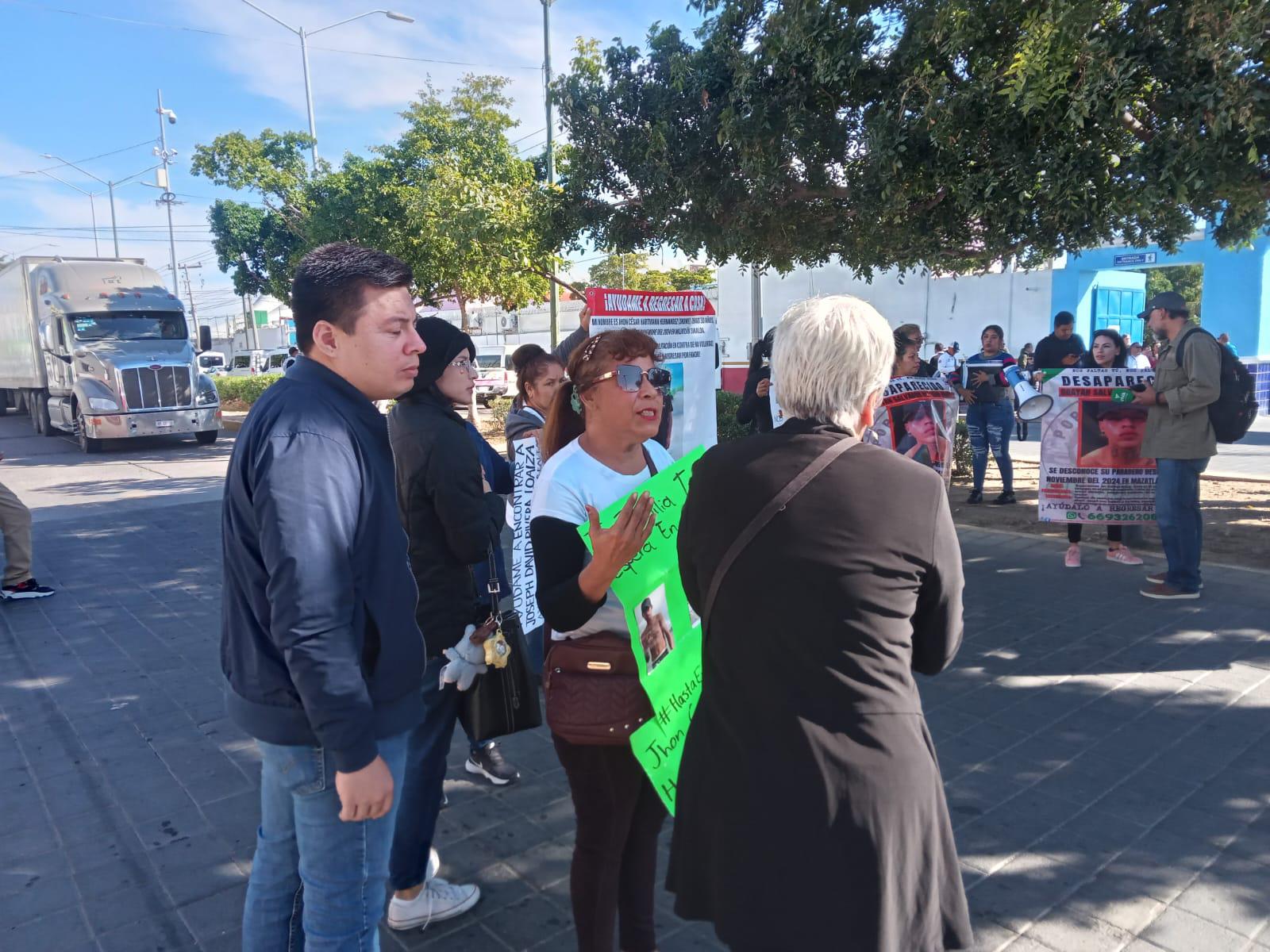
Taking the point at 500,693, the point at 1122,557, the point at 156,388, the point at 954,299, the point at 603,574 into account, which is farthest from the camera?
the point at 954,299

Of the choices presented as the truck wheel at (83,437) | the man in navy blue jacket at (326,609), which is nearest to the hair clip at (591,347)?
the man in navy blue jacket at (326,609)

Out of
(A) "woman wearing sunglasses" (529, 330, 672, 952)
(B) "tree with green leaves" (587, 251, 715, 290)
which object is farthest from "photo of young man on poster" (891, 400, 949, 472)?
(B) "tree with green leaves" (587, 251, 715, 290)

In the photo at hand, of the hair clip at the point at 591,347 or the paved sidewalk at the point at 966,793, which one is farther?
the paved sidewalk at the point at 966,793

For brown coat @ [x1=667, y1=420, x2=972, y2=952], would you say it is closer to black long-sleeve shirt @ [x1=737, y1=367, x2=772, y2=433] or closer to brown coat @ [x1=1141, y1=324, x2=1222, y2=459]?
brown coat @ [x1=1141, y1=324, x2=1222, y2=459]

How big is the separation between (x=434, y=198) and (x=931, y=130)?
33.4ft

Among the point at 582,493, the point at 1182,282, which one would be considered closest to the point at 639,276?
the point at 582,493

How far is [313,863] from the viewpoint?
186 centimetres

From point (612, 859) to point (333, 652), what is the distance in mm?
965

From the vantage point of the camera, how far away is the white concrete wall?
28.0 metres

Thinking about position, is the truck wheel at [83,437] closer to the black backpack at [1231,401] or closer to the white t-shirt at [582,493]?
the white t-shirt at [582,493]

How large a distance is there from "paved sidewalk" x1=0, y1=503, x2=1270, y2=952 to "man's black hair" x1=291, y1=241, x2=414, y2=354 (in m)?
1.44

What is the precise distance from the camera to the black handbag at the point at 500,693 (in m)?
2.88

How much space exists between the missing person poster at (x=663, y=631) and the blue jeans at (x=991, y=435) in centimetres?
768

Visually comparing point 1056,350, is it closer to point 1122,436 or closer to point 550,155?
point 1122,436
